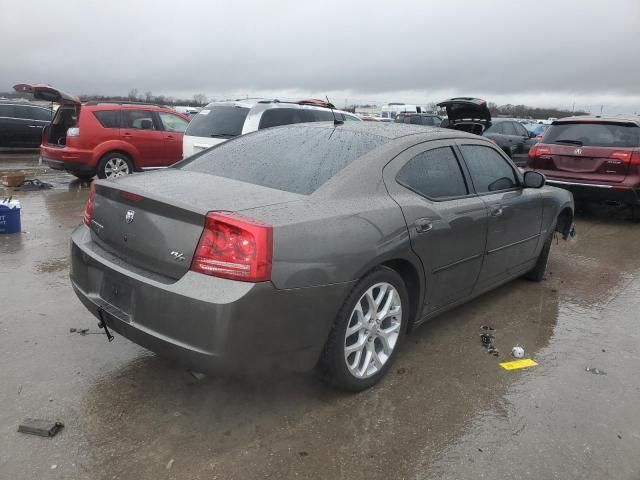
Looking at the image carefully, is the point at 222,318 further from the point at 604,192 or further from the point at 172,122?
the point at 172,122

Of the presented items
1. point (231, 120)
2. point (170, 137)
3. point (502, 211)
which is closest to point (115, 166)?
point (170, 137)

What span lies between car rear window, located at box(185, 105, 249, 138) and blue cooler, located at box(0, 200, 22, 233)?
108 inches

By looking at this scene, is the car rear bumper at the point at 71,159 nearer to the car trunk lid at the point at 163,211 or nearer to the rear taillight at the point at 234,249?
the car trunk lid at the point at 163,211

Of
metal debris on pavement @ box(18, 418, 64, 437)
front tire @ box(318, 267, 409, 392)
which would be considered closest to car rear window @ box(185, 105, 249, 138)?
front tire @ box(318, 267, 409, 392)

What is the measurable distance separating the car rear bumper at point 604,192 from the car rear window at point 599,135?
0.66m

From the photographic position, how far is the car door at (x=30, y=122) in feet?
51.6

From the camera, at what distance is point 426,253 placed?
3.37 metres

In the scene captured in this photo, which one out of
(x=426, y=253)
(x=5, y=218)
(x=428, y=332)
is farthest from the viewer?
(x=5, y=218)

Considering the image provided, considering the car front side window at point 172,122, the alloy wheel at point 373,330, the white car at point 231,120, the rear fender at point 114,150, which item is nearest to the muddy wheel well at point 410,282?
the alloy wheel at point 373,330

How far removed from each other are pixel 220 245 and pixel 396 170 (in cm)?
136

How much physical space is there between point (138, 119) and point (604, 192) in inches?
336

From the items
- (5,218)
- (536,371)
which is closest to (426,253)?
(536,371)

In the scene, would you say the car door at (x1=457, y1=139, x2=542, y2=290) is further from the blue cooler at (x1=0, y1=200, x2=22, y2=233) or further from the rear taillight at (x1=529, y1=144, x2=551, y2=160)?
the blue cooler at (x1=0, y1=200, x2=22, y2=233)

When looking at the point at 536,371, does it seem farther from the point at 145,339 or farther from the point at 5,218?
the point at 5,218
